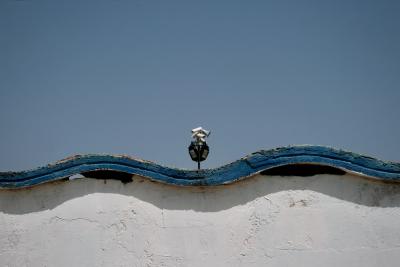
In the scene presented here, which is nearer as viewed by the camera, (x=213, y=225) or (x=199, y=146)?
(x=213, y=225)

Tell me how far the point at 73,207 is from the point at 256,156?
165 centimetres

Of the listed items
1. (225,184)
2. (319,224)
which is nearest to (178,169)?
(225,184)

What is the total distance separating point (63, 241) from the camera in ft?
12.0

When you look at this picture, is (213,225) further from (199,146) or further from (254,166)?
(199,146)

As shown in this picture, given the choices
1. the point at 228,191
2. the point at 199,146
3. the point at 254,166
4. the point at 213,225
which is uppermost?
the point at 199,146

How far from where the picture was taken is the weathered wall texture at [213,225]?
3.54 m

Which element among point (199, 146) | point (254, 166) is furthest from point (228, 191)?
point (199, 146)

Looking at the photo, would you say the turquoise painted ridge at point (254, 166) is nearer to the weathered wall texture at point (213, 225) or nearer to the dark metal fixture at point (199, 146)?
the weathered wall texture at point (213, 225)

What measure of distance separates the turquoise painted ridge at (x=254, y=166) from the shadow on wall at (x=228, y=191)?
0.29 ft

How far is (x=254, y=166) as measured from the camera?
361 centimetres

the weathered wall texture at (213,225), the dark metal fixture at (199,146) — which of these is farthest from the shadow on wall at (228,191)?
the dark metal fixture at (199,146)

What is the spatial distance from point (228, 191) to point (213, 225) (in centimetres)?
31

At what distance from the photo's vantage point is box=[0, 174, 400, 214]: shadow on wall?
11.9ft

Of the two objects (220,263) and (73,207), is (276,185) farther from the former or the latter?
(73,207)
